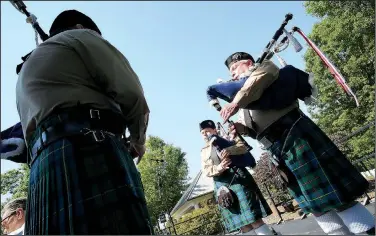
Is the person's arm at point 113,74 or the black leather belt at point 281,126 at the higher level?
the person's arm at point 113,74

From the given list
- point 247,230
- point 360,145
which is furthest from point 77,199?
point 360,145

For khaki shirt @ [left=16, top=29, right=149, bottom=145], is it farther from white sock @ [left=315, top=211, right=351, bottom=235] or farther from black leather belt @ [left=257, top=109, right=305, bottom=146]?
white sock @ [left=315, top=211, right=351, bottom=235]

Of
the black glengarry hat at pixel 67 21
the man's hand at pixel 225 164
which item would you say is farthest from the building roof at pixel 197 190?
the black glengarry hat at pixel 67 21

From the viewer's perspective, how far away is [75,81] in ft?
4.33

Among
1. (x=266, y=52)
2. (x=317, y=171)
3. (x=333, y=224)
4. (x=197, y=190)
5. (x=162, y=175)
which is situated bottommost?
(x=333, y=224)

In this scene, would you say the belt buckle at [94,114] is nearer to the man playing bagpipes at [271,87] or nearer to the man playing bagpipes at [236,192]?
the man playing bagpipes at [271,87]

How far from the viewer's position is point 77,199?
1.08m

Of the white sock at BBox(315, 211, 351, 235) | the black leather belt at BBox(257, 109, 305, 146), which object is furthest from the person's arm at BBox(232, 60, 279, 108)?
the white sock at BBox(315, 211, 351, 235)

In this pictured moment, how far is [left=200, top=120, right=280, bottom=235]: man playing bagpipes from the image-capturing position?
2949mm

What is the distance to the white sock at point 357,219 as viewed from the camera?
5.24 ft

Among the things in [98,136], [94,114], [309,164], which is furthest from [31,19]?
[309,164]

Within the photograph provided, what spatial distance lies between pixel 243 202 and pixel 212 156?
0.75 meters

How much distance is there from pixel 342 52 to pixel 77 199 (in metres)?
21.6

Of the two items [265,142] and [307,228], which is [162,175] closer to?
[307,228]
